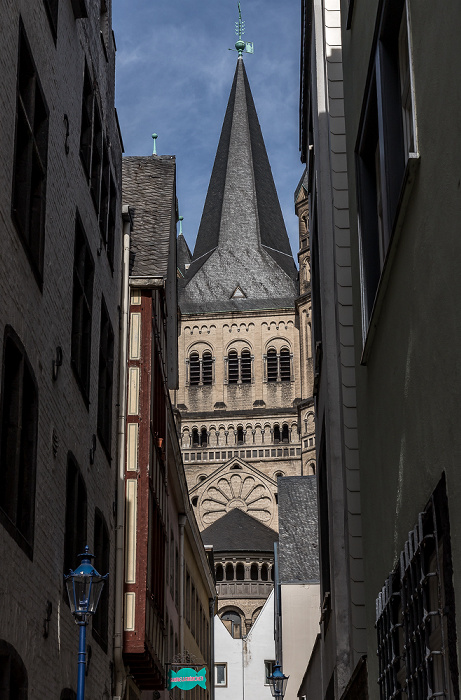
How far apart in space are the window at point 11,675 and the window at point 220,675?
44.9m

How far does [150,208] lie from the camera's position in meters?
22.3

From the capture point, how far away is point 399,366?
6121mm

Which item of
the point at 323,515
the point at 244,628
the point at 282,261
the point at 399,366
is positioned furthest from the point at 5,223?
the point at 282,261

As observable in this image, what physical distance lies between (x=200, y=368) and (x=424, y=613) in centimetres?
8576

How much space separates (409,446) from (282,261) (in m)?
92.4

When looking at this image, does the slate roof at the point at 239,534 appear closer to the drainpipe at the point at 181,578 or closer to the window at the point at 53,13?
the drainpipe at the point at 181,578

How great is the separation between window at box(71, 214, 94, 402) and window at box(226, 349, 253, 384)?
7539 cm

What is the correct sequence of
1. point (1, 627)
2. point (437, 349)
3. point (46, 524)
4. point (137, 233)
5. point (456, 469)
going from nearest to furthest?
1. point (456, 469)
2. point (437, 349)
3. point (1, 627)
4. point (46, 524)
5. point (137, 233)

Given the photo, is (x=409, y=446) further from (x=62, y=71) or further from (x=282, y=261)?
(x=282, y=261)

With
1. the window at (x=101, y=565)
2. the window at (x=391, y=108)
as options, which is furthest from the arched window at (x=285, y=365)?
the window at (x=391, y=108)

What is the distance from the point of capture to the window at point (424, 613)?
15.0 ft

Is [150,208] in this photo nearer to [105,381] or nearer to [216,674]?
[105,381]

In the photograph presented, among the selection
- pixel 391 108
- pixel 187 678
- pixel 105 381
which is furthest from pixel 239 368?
pixel 391 108

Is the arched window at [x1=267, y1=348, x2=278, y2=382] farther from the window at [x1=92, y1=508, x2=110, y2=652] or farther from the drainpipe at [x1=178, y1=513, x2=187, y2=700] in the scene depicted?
the window at [x1=92, y1=508, x2=110, y2=652]
